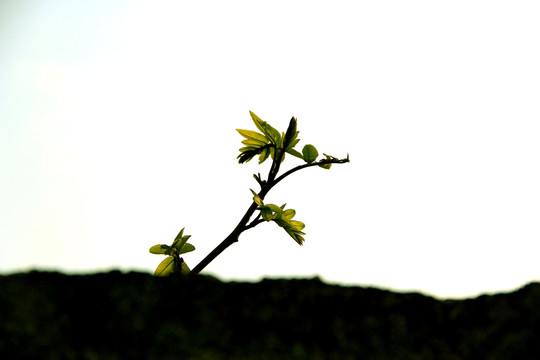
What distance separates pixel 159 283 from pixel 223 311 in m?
0.05

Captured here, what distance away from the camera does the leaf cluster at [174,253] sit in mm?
821

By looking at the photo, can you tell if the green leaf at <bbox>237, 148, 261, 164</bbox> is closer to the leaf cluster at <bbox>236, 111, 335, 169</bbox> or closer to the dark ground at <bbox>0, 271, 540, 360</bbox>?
the leaf cluster at <bbox>236, 111, 335, 169</bbox>

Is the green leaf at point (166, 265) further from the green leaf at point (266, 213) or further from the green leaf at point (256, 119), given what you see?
the green leaf at point (256, 119)

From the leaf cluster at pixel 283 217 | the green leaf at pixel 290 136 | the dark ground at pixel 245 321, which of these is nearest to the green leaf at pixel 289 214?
the leaf cluster at pixel 283 217

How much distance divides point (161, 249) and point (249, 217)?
0.15 meters

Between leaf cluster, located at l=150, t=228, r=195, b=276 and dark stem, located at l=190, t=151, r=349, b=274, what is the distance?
4.3 inches

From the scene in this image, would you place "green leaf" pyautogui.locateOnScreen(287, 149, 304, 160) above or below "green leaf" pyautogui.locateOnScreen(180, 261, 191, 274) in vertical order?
above

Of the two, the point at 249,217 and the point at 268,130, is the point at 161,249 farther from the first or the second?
the point at 268,130

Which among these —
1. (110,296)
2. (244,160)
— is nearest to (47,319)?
(110,296)

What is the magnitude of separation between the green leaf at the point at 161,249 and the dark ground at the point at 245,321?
45 centimetres

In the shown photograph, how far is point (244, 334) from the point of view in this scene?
381 mm

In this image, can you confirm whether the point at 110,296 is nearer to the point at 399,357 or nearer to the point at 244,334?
the point at 244,334

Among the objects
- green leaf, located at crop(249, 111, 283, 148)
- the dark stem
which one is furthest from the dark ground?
green leaf, located at crop(249, 111, 283, 148)

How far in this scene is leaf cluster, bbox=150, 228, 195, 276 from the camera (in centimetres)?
82
